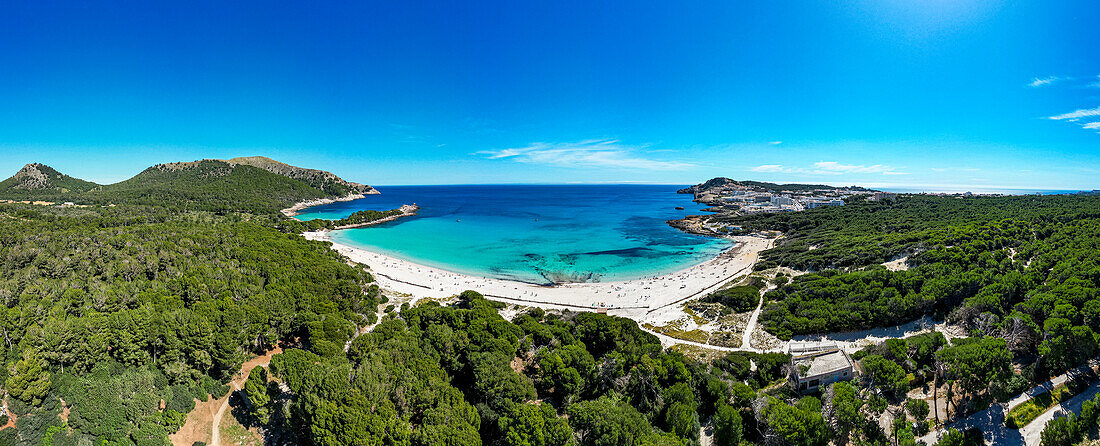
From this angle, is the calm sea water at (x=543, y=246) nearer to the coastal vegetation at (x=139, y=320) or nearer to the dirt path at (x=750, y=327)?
the dirt path at (x=750, y=327)

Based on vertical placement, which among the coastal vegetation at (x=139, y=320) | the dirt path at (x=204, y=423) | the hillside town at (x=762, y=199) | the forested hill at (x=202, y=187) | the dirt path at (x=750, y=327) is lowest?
the dirt path at (x=204, y=423)

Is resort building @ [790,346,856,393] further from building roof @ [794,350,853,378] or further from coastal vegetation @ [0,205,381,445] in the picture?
coastal vegetation @ [0,205,381,445]

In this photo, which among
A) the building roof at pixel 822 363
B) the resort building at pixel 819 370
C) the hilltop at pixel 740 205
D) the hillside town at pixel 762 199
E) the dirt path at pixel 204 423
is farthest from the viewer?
the hillside town at pixel 762 199

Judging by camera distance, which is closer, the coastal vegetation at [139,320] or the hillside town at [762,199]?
the coastal vegetation at [139,320]

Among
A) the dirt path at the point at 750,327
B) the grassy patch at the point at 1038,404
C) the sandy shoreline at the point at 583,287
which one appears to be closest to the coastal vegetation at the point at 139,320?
the sandy shoreline at the point at 583,287

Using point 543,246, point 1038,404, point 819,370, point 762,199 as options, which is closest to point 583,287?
point 819,370

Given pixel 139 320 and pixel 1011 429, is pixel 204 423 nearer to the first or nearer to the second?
pixel 139 320

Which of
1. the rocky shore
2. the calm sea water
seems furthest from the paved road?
the rocky shore
